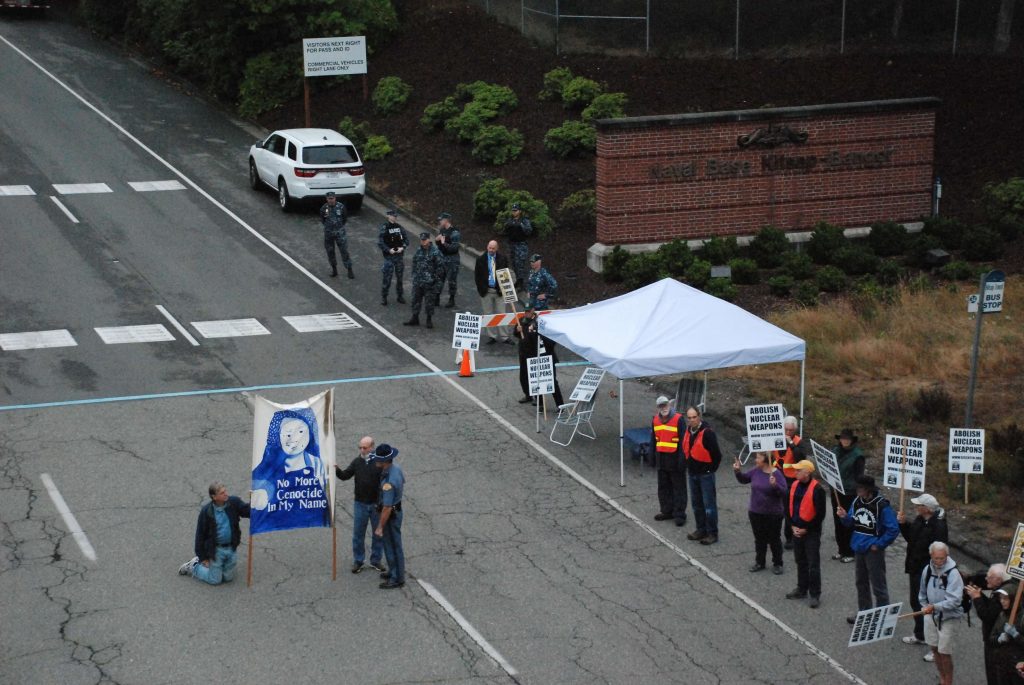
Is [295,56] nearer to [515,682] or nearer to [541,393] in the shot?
[541,393]

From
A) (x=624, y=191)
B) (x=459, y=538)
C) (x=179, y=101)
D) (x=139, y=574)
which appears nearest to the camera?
(x=139, y=574)

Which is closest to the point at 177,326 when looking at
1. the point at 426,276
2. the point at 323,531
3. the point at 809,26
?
the point at 426,276

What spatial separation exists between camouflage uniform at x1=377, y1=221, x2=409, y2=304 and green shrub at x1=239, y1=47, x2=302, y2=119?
15.9m

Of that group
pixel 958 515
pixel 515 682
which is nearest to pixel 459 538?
pixel 515 682

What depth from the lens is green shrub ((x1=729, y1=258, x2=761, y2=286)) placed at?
2598cm

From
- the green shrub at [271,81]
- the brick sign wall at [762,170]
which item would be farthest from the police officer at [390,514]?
the green shrub at [271,81]

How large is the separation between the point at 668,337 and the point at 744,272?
9.08 metres

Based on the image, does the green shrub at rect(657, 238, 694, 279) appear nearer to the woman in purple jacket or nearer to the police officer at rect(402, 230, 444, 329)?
the police officer at rect(402, 230, 444, 329)

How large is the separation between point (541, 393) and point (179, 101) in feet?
91.2

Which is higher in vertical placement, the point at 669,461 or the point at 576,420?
the point at 669,461

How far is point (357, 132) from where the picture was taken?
35.8 meters

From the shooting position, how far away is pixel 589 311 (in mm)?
18625

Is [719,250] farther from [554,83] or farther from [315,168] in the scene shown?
[554,83]

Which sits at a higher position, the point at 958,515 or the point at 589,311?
the point at 589,311
